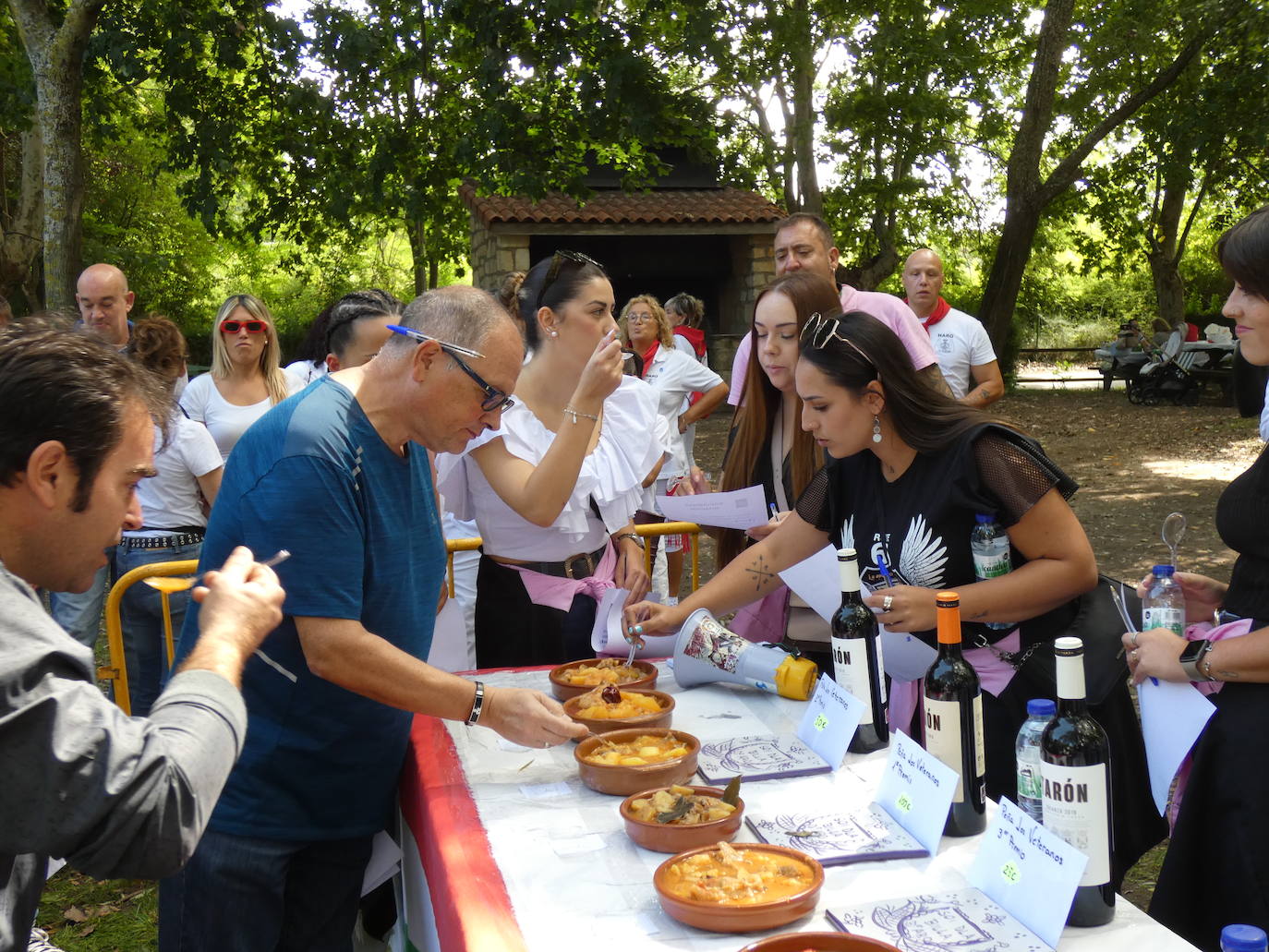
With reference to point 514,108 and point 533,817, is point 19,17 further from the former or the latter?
point 533,817

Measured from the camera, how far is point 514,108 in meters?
7.78

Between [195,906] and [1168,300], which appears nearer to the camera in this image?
[195,906]

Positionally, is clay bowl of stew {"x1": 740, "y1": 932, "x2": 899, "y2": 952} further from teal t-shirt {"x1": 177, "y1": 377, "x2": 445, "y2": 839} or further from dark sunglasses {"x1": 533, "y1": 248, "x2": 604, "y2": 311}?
dark sunglasses {"x1": 533, "y1": 248, "x2": 604, "y2": 311}

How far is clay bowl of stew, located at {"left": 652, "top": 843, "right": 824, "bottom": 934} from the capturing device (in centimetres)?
141

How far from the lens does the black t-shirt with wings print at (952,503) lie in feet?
7.55

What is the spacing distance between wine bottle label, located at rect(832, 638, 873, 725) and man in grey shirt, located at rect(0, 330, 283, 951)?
39.8 inches

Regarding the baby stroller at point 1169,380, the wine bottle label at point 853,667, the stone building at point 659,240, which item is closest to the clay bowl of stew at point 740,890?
the wine bottle label at point 853,667

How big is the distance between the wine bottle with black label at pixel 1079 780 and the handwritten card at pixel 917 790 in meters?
0.21

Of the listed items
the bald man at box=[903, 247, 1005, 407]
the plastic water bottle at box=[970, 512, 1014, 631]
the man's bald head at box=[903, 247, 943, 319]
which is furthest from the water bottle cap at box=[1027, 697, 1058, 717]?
the man's bald head at box=[903, 247, 943, 319]

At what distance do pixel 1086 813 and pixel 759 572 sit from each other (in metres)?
1.47

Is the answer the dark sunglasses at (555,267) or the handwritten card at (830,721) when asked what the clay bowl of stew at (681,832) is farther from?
the dark sunglasses at (555,267)

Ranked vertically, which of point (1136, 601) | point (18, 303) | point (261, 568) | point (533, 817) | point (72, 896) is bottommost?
point (72, 896)

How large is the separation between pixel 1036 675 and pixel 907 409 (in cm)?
65

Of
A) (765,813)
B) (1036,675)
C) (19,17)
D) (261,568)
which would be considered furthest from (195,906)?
(19,17)
